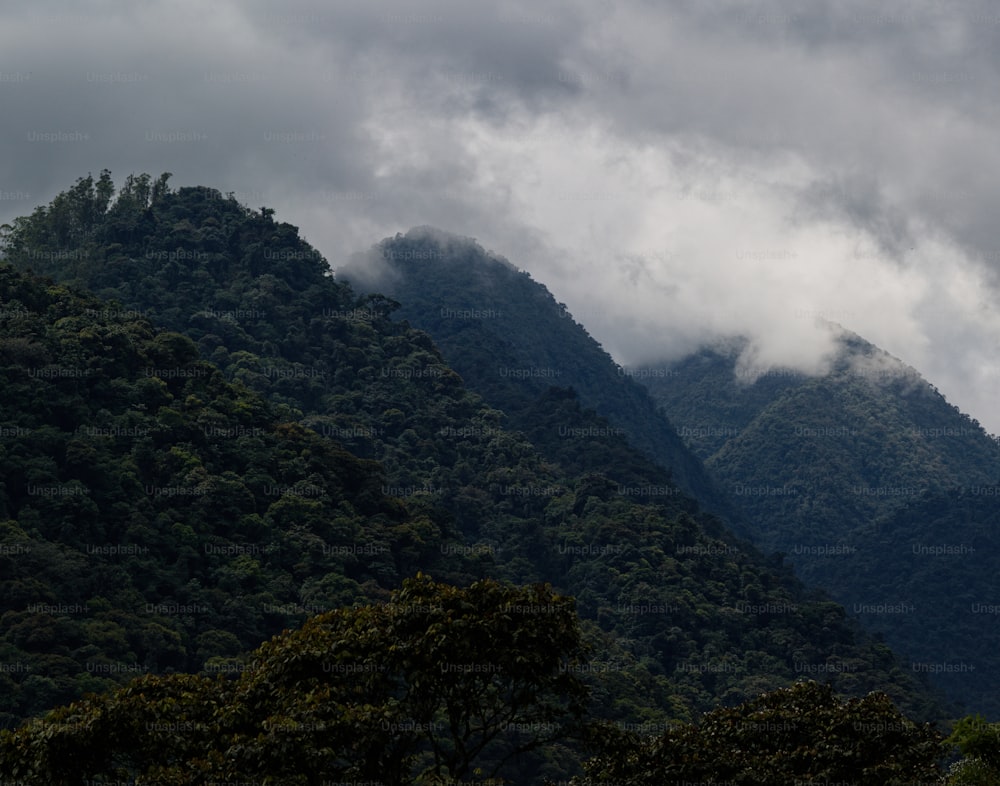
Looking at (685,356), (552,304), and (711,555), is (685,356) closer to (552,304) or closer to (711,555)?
(552,304)

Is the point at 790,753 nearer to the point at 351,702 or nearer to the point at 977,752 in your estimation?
the point at 977,752

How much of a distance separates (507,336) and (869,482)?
45.9 meters

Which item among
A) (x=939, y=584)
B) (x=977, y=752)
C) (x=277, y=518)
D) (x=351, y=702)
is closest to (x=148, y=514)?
(x=277, y=518)

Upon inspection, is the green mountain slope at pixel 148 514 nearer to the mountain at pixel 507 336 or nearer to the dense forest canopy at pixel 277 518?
the dense forest canopy at pixel 277 518

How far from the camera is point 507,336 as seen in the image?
151125 millimetres

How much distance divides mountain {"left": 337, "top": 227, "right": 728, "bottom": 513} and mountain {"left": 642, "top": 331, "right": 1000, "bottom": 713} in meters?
12.0

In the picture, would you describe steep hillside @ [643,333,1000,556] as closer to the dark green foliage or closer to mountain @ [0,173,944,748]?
mountain @ [0,173,944,748]

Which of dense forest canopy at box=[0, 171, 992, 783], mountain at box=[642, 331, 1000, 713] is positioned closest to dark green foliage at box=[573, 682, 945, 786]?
dense forest canopy at box=[0, 171, 992, 783]

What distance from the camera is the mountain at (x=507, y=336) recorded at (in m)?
129

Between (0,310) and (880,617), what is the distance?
80.0 metres

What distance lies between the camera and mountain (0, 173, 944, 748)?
6069 cm

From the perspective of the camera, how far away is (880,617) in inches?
4395

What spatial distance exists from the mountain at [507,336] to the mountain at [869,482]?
39.5 ft

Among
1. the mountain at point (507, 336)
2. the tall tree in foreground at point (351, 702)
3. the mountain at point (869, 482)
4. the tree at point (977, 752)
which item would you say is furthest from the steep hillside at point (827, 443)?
the tall tree in foreground at point (351, 702)
